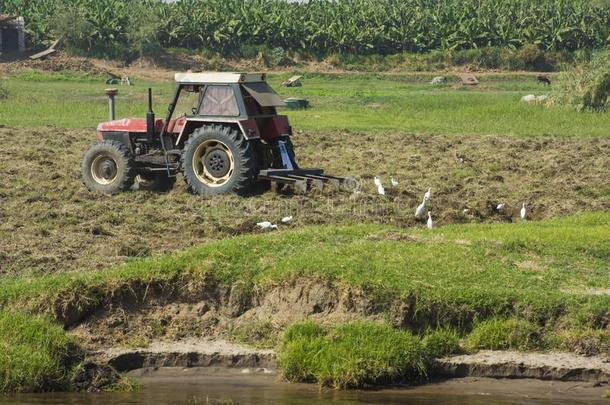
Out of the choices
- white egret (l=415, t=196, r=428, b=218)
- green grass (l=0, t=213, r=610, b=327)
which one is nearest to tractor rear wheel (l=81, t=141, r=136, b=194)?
white egret (l=415, t=196, r=428, b=218)

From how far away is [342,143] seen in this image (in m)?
25.0

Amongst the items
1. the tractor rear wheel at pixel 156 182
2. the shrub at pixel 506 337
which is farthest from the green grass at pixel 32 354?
the tractor rear wheel at pixel 156 182

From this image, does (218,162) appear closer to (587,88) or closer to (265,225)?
(265,225)

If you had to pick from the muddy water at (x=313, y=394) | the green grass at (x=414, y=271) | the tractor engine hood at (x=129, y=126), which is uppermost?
the tractor engine hood at (x=129, y=126)

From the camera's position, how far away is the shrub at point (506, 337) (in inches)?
410

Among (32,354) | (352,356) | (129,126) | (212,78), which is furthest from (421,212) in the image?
(32,354)

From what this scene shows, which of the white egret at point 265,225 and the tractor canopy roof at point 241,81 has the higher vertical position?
the tractor canopy roof at point 241,81

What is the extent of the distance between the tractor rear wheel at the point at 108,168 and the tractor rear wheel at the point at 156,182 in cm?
50

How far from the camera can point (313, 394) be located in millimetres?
9633

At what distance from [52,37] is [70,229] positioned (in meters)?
50.9

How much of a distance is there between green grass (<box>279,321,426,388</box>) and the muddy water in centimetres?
12

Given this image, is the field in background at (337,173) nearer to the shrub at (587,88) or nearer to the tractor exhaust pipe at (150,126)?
the tractor exhaust pipe at (150,126)

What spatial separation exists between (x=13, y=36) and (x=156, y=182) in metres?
45.8

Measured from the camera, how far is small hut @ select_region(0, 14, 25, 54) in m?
61.2
